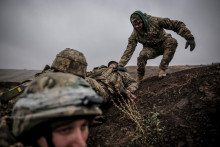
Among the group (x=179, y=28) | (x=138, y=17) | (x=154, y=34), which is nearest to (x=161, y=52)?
(x=154, y=34)

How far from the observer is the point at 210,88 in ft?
7.55

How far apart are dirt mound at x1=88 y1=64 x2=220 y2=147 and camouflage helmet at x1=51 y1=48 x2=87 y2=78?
1129 mm

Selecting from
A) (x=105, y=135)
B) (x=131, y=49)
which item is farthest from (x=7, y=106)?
(x=131, y=49)

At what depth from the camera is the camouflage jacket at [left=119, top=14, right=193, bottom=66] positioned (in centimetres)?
404

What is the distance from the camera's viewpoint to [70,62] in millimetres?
2801

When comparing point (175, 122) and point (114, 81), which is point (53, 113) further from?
point (114, 81)

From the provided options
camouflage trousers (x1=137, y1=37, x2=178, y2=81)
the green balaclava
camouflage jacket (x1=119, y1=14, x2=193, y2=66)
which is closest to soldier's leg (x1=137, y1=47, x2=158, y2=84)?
camouflage trousers (x1=137, y1=37, x2=178, y2=81)

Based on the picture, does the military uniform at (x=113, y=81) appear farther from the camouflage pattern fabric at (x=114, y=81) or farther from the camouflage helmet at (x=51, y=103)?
the camouflage helmet at (x=51, y=103)

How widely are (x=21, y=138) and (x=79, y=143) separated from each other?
631mm

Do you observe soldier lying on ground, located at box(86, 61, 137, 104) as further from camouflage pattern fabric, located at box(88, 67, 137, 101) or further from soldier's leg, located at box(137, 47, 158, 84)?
soldier's leg, located at box(137, 47, 158, 84)

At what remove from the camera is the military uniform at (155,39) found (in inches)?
163

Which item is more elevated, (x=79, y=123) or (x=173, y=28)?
(x=173, y=28)

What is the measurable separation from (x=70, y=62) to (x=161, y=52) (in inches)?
127

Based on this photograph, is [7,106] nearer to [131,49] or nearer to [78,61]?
[78,61]
